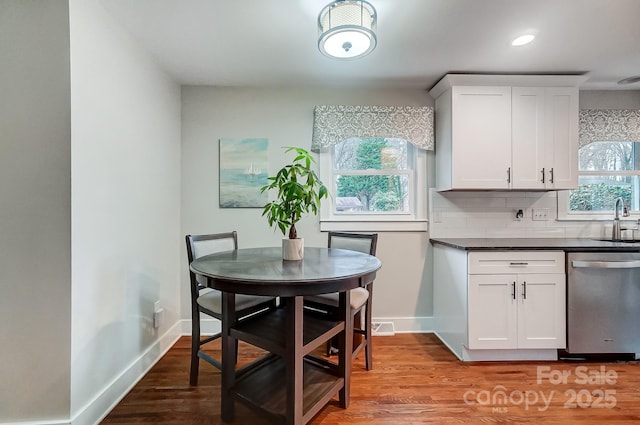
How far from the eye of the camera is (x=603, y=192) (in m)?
2.79

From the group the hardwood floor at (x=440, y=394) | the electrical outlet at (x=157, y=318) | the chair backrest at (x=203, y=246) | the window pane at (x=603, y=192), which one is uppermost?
the window pane at (x=603, y=192)

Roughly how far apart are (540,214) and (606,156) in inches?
35.4

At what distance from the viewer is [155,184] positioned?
2.26 m

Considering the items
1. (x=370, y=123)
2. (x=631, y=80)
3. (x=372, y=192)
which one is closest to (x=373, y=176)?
(x=372, y=192)

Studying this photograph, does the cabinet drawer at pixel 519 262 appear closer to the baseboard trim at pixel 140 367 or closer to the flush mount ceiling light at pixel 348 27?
the baseboard trim at pixel 140 367

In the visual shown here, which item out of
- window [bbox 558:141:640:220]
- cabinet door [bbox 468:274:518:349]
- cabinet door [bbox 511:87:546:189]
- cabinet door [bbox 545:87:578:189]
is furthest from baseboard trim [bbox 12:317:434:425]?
window [bbox 558:141:640:220]

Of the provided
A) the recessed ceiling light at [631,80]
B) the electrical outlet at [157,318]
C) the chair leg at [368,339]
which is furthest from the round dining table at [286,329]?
the recessed ceiling light at [631,80]

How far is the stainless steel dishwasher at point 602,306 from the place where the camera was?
214 centimetres

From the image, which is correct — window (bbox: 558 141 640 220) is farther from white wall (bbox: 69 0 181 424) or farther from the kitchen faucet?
white wall (bbox: 69 0 181 424)

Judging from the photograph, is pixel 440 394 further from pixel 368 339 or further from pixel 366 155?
pixel 366 155

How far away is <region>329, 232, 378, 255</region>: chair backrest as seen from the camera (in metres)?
2.16

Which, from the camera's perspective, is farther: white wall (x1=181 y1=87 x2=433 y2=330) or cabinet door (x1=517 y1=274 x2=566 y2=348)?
white wall (x1=181 y1=87 x2=433 y2=330)

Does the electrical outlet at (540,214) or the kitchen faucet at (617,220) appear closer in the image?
the kitchen faucet at (617,220)

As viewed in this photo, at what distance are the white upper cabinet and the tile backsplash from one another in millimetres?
295
